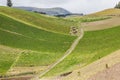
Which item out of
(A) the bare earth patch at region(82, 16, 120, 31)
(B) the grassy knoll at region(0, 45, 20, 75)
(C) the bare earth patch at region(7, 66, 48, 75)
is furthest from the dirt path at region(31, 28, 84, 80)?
(B) the grassy knoll at region(0, 45, 20, 75)

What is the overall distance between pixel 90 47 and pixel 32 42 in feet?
44.3

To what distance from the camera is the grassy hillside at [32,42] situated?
2788 inches

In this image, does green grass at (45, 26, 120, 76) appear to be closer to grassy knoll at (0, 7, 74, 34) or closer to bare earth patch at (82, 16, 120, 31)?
bare earth patch at (82, 16, 120, 31)

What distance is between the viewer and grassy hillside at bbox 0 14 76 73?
70.8 metres

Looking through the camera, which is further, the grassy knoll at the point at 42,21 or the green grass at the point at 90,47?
the grassy knoll at the point at 42,21

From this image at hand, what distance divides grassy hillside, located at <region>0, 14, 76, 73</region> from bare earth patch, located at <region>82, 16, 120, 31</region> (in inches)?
405

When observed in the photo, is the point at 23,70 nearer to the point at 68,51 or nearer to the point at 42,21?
the point at 68,51

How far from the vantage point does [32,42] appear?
81.6 meters

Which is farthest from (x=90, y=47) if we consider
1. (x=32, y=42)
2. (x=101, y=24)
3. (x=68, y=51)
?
(x=101, y=24)

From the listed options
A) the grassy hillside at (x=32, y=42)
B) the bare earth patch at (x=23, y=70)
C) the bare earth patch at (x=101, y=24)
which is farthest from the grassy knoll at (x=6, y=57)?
the bare earth patch at (x=101, y=24)

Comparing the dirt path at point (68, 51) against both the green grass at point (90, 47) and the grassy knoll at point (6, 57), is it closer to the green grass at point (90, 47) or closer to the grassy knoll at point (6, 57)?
the green grass at point (90, 47)


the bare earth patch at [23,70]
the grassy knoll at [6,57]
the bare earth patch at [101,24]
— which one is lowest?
the bare earth patch at [23,70]

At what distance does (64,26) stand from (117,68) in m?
60.2

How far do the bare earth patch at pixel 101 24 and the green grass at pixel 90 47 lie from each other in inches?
181
